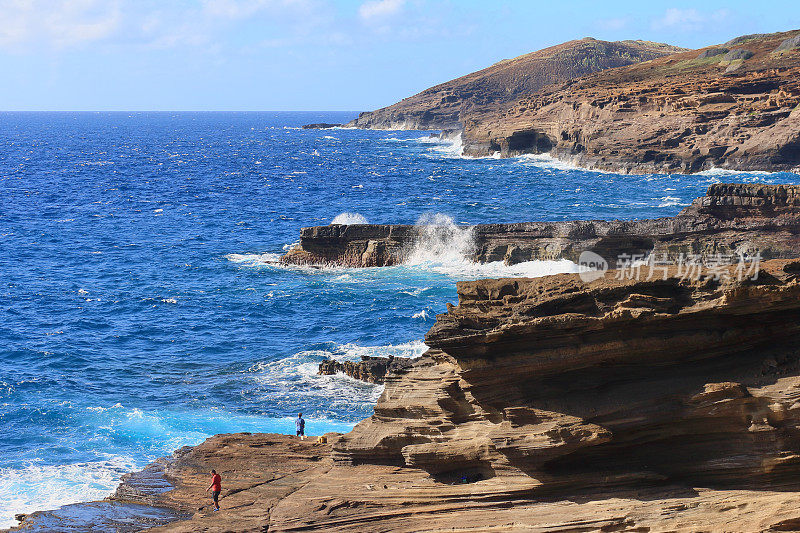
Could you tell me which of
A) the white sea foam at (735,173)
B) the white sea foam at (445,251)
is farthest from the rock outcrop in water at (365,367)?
the white sea foam at (735,173)

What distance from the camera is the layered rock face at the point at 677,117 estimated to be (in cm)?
9275

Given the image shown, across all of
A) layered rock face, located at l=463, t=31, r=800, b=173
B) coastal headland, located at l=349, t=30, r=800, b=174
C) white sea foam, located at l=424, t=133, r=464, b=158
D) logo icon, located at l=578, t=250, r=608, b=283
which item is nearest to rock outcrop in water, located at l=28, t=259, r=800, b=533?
logo icon, located at l=578, t=250, r=608, b=283

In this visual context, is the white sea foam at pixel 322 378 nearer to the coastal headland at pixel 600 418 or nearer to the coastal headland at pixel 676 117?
the coastal headland at pixel 600 418

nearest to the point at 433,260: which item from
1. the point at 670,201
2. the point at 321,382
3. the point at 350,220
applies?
the point at 350,220

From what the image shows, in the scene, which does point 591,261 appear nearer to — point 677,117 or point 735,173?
point 735,173

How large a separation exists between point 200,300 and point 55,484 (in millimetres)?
24100

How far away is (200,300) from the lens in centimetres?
4672

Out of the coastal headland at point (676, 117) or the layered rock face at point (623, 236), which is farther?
the coastal headland at point (676, 117)

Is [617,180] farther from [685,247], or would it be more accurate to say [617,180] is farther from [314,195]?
[685,247]

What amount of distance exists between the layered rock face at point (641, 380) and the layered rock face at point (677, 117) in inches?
3215

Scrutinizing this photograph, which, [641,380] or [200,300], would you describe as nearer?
[641,380]

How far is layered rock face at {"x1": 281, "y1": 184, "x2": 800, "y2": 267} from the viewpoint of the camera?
147 feet

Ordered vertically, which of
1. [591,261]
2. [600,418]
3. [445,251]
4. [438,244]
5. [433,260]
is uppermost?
[600,418]

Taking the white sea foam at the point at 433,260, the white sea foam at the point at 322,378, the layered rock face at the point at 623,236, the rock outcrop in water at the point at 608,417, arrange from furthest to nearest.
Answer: the white sea foam at the point at 433,260 < the layered rock face at the point at 623,236 < the white sea foam at the point at 322,378 < the rock outcrop in water at the point at 608,417
